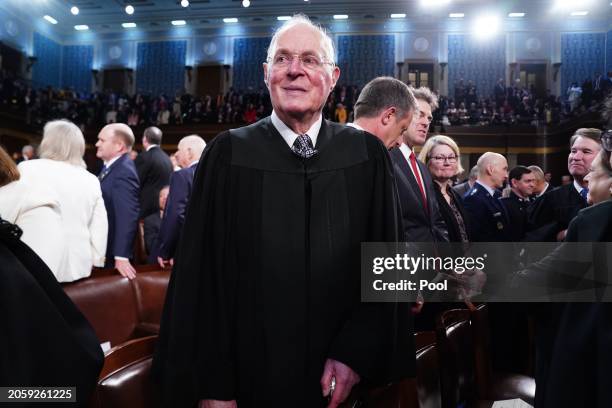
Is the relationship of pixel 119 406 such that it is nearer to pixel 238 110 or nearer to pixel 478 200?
pixel 478 200

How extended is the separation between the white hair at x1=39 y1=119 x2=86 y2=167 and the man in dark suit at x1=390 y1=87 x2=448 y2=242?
178cm

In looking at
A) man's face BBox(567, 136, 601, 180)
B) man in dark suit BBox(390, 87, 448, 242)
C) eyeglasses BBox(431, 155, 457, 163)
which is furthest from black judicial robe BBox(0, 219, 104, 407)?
man's face BBox(567, 136, 601, 180)

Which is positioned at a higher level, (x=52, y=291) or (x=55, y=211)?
(x=55, y=211)

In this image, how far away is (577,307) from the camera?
1.36 metres

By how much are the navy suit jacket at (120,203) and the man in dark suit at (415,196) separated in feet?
6.26

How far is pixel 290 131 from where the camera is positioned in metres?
1.42

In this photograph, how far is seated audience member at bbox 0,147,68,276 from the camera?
6.33 feet

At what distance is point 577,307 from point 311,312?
711 millimetres

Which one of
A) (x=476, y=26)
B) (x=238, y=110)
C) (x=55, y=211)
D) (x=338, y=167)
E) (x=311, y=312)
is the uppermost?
(x=476, y=26)

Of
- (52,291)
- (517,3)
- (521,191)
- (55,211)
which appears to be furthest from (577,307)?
(517,3)

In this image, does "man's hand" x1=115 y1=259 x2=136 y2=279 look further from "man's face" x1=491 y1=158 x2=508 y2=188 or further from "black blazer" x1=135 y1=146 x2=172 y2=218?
"man's face" x1=491 y1=158 x2=508 y2=188

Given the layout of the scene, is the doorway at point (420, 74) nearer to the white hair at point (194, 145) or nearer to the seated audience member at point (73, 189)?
the white hair at point (194, 145)

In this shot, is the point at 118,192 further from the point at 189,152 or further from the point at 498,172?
the point at 498,172

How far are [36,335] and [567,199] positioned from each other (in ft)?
9.92
